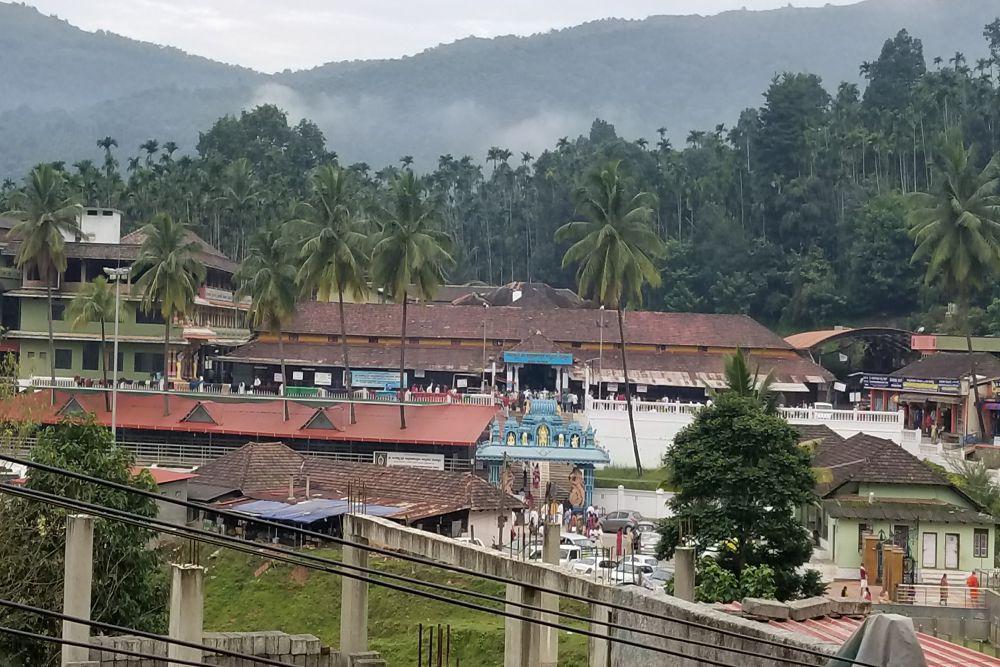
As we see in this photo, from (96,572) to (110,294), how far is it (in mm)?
32607

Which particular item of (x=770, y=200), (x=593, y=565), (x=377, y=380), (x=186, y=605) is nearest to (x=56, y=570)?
(x=186, y=605)

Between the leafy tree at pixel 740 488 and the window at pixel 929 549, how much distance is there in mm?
5949

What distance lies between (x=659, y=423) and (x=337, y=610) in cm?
2177

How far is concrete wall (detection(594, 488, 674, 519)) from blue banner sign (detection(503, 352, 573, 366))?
13625 millimetres

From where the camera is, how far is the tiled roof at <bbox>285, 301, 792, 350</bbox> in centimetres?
5853

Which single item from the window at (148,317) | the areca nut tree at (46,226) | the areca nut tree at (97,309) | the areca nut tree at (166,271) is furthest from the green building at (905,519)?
the areca nut tree at (46,226)

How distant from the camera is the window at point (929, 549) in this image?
31469 mm

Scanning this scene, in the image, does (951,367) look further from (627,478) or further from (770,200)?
(770,200)

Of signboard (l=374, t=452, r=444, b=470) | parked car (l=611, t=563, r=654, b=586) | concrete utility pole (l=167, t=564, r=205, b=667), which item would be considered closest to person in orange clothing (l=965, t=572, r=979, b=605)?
parked car (l=611, t=563, r=654, b=586)

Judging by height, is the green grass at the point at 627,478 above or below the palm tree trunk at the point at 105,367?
below

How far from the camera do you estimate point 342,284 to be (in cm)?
5231

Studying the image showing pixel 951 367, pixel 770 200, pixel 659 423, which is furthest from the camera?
pixel 770 200

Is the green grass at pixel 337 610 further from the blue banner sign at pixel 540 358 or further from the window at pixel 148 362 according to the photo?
the window at pixel 148 362

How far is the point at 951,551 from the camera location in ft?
103
